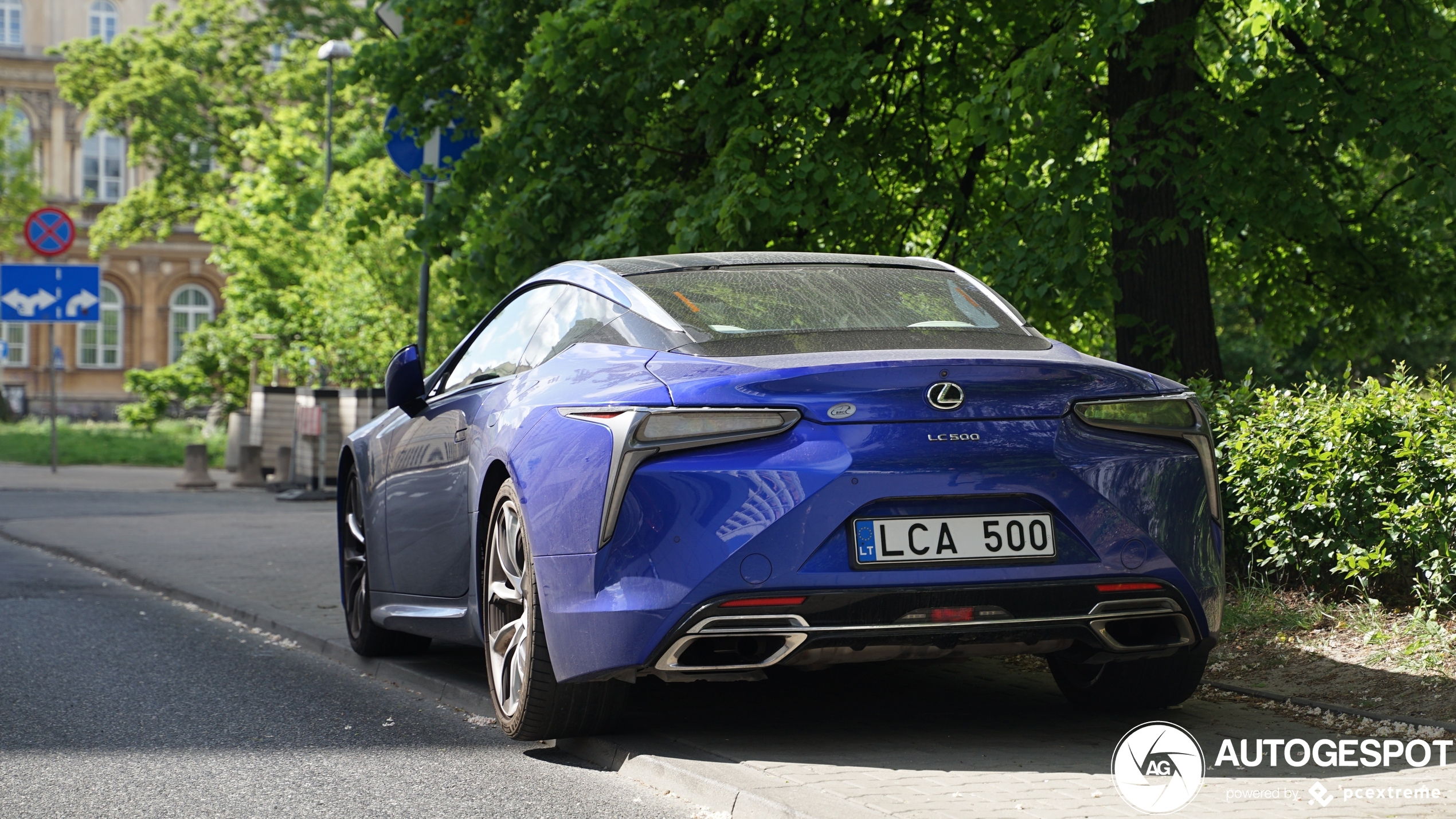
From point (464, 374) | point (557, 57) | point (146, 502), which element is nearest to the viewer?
point (464, 374)

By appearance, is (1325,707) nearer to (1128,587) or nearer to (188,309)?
(1128,587)

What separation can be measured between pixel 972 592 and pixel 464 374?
2.66 metres

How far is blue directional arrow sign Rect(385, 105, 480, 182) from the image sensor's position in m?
12.8

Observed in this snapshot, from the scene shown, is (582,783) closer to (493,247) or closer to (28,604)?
(28,604)

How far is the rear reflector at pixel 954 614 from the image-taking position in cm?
458

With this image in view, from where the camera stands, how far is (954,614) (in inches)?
181

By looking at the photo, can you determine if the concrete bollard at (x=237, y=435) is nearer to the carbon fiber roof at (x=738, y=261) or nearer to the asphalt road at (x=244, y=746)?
the asphalt road at (x=244, y=746)

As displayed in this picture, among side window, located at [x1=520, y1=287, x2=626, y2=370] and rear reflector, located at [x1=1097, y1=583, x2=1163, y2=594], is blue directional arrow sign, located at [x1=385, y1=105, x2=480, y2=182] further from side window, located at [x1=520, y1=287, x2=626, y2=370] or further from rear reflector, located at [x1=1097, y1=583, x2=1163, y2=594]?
rear reflector, located at [x1=1097, y1=583, x2=1163, y2=594]

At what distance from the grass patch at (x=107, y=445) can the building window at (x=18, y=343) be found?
24204 mm

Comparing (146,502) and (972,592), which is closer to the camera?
(972,592)

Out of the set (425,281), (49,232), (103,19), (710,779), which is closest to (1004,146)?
(425,281)

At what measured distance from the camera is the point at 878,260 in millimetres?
6102

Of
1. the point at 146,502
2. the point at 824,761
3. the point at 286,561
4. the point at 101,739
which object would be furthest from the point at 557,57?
the point at 146,502

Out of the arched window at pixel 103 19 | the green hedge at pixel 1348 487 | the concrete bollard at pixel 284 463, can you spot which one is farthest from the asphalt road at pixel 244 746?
the arched window at pixel 103 19
